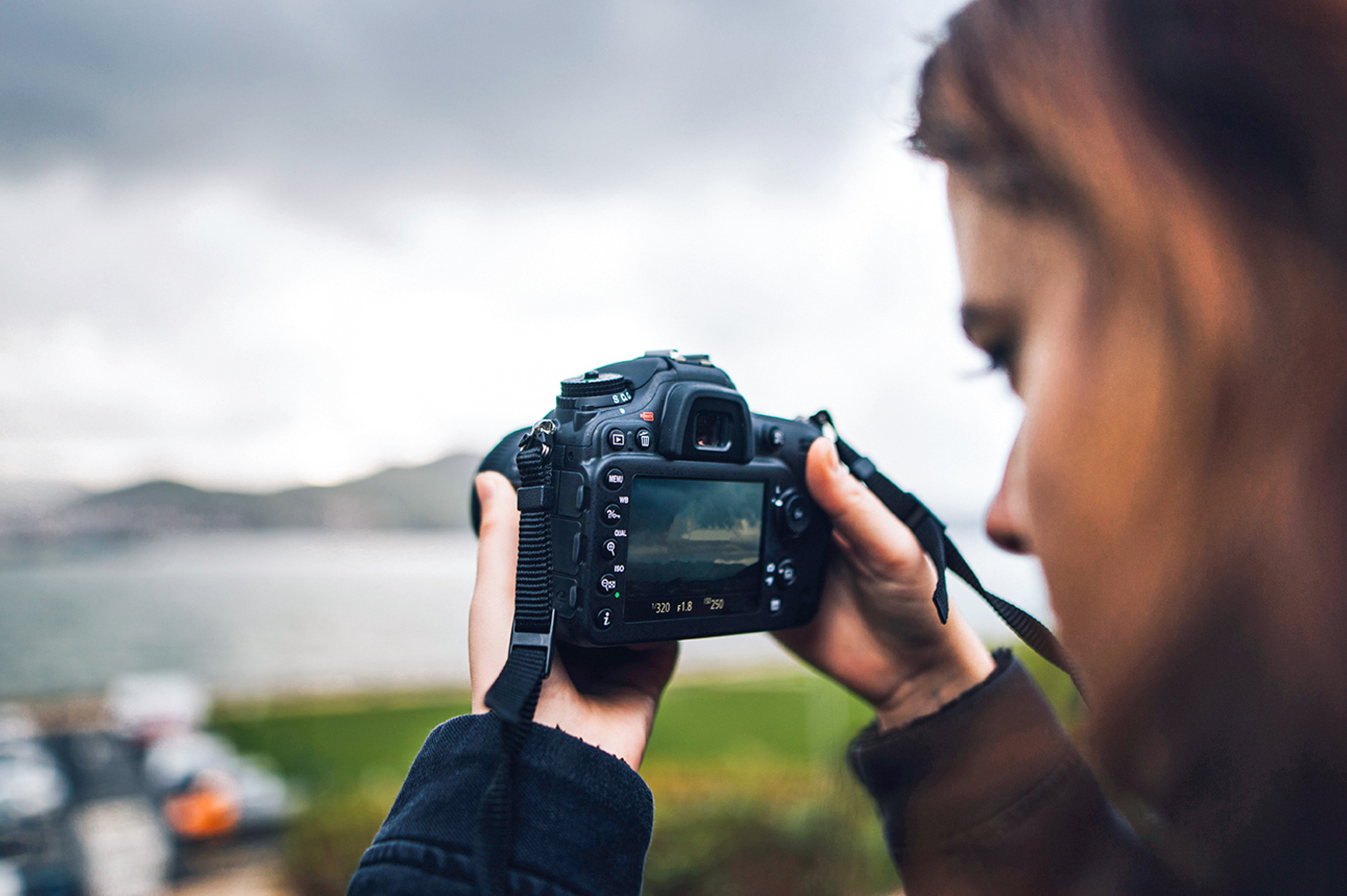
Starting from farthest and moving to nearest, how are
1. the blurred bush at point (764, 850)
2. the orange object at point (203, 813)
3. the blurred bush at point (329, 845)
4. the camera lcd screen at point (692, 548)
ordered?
the orange object at point (203, 813), the blurred bush at point (329, 845), the blurred bush at point (764, 850), the camera lcd screen at point (692, 548)

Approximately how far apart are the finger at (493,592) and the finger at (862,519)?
0.49 meters

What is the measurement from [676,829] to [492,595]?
311 centimetres

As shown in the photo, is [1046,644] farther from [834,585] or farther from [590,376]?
[590,376]

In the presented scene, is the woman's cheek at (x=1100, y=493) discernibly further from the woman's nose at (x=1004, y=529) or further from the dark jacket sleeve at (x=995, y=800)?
the dark jacket sleeve at (x=995, y=800)

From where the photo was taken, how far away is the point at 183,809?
7219 mm

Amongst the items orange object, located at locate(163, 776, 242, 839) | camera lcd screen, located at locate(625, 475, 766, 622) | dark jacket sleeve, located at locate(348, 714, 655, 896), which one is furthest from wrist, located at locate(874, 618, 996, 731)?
orange object, located at locate(163, 776, 242, 839)

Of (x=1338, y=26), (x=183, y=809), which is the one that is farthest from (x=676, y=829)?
(x=183, y=809)

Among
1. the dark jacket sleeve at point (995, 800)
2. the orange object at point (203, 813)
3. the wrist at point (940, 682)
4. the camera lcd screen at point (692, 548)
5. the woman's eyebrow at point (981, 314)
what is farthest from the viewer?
→ the orange object at point (203, 813)

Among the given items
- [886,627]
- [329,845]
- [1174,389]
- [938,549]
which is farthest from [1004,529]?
[329,845]

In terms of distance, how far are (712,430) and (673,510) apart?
0.15m

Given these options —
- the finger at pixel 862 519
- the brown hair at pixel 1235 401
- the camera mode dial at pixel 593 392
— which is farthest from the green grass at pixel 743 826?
the brown hair at pixel 1235 401

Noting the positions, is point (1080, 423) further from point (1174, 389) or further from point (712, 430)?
point (712, 430)

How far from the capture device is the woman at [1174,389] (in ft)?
1.62

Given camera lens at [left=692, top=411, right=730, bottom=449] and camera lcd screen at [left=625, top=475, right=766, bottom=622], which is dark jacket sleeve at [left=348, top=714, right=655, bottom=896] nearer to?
camera lcd screen at [left=625, top=475, right=766, bottom=622]
